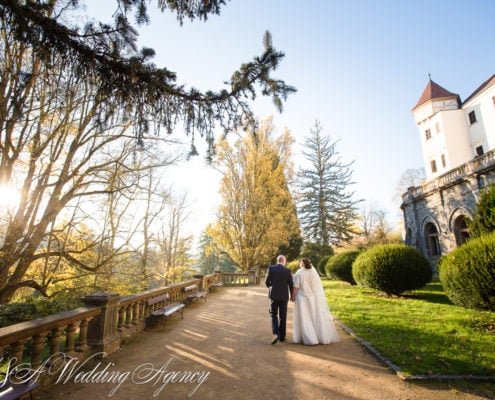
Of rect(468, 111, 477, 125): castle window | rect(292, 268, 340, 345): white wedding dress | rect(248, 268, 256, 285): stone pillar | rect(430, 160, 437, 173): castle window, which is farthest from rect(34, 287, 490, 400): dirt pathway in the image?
rect(468, 111, 477, 125): castle window

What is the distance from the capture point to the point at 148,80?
305 centimetres

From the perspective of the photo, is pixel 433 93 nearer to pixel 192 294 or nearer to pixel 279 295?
pixel 192 294

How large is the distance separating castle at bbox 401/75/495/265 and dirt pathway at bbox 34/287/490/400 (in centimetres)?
957

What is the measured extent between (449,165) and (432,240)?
10872 millimetres

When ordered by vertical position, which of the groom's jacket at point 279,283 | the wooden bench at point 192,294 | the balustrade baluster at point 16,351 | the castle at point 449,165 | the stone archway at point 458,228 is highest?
the castle at point 449,165

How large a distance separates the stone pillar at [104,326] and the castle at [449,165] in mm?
12999

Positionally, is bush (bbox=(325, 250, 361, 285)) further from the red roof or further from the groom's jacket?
the red roof

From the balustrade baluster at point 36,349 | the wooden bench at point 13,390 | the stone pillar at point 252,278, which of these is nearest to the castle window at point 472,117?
the stone pillar at point 252,278

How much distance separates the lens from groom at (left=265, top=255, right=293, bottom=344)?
5.78 meters

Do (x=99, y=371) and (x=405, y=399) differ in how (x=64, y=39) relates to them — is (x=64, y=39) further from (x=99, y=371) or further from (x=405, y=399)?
(x=405, y=399)

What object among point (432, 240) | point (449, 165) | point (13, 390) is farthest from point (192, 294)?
point (449, 165)

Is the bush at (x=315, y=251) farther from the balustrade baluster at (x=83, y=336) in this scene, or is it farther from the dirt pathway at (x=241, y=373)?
the balustrade baluster at (x=83, y=336)

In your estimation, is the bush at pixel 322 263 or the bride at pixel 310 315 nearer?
the bride at pixel 310 315

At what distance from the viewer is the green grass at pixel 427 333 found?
4.22 meters
